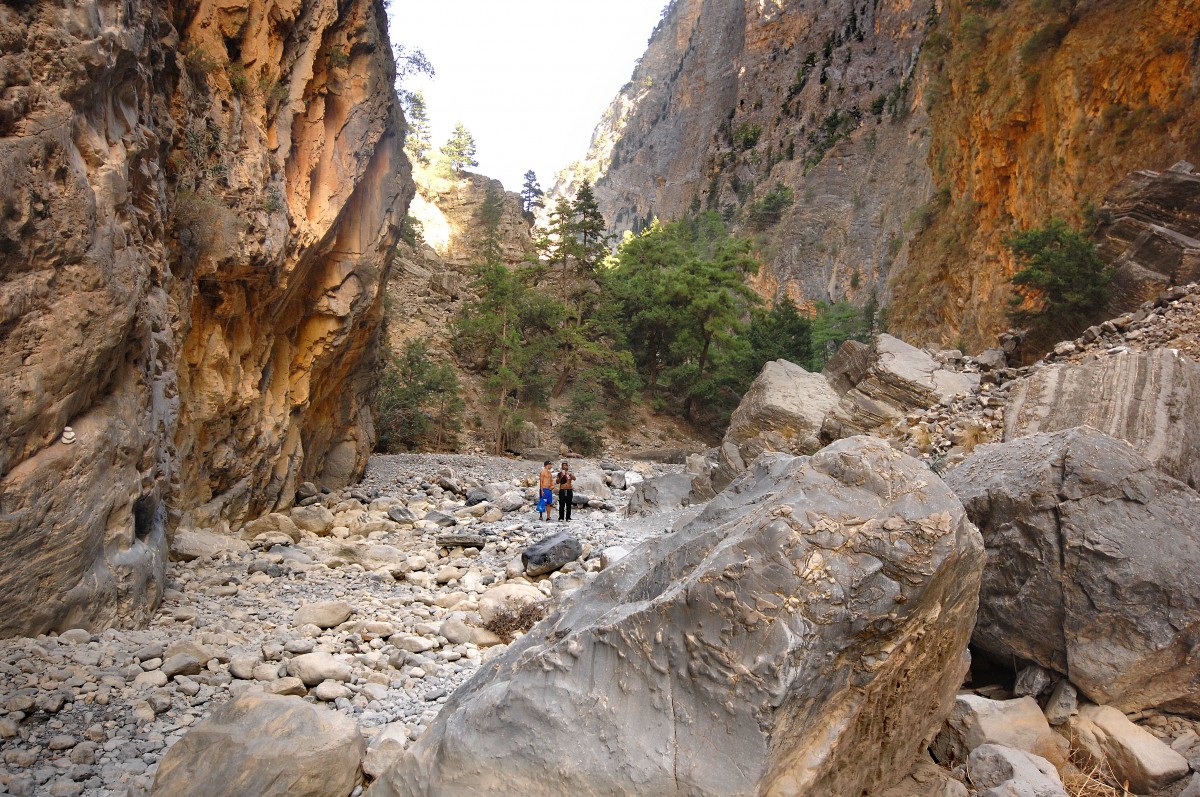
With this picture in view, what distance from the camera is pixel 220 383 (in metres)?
7.97

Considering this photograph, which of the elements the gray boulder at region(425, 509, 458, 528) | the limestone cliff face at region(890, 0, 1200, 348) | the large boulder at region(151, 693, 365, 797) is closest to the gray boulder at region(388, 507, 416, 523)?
the gray boulder at region(425, 509, 458, 528)

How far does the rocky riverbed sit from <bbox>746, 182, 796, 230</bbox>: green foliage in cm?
4271

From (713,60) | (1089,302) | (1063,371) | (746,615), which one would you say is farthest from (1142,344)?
(713,60)

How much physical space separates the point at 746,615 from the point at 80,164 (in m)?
5.54

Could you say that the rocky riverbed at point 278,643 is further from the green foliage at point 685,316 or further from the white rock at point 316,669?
the green foliage at point 685,316

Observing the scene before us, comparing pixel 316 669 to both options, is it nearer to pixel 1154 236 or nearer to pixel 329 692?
pixel 329 692

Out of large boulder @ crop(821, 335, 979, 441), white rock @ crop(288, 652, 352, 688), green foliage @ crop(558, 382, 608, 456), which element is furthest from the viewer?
green foliage @ crop(558, 382, 608, 456)

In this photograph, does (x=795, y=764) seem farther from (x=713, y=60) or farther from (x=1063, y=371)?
(x=713, y=60)

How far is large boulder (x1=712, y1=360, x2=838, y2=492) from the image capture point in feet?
37.3

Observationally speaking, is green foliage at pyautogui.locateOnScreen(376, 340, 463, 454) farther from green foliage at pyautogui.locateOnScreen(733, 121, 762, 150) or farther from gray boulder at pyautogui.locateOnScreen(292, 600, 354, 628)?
green foliage at pyautogui.locateOnScreen(733, 121, 762, 150)

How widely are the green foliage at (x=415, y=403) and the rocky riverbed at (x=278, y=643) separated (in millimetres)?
8951

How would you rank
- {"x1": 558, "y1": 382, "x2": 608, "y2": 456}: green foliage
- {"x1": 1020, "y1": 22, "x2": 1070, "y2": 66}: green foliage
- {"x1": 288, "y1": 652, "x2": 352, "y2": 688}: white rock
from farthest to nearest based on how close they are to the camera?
1. {"x1": 558, "y1": 382, "x2": 608, "y2": 456}: green foliage
2. {"x1": 1020, "y1": 22, "x2": 1070, "y2": 66}: green foliage
3. {"x1": 288, "y1": 652, "x2": 352, "y2": 688}: white rock

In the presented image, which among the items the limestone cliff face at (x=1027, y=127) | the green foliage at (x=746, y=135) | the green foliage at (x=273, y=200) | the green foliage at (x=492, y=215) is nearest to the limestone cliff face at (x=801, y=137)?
the green foliage at (x=746, y=135)

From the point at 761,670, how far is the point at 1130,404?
18.0 ft
